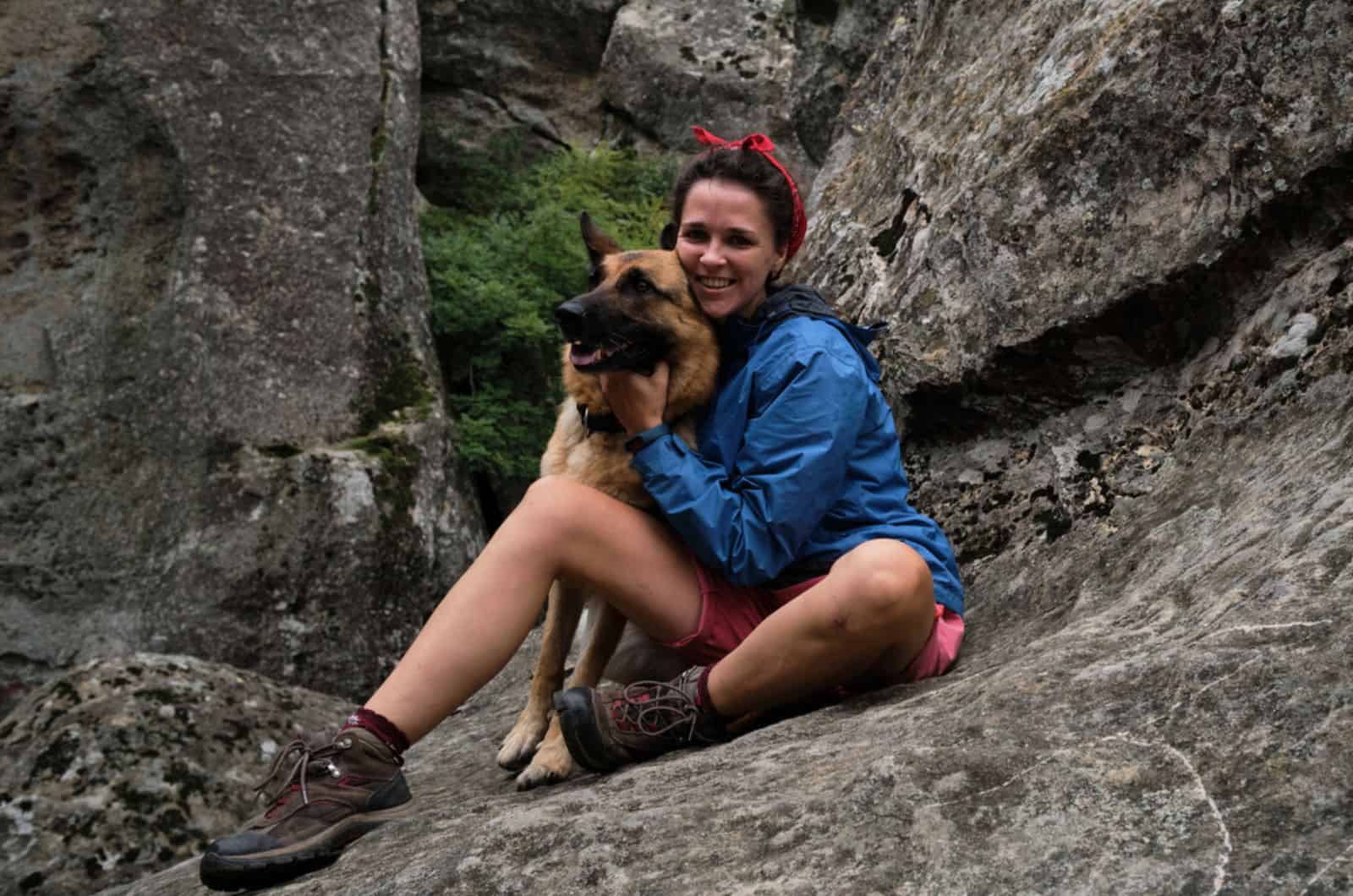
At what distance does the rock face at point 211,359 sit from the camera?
264 inches

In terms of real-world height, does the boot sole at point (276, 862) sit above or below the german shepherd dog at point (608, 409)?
below

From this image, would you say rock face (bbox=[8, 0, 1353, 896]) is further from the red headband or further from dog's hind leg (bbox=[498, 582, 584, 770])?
the red headband

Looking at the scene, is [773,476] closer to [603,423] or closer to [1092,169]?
[603,423]

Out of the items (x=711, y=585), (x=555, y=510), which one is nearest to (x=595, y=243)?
(x=555, y=510)

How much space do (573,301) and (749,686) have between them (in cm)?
111

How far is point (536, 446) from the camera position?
26.8 feet

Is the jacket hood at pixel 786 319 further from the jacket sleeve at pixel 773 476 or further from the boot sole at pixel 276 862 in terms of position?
the boot sole at pixel 276 862

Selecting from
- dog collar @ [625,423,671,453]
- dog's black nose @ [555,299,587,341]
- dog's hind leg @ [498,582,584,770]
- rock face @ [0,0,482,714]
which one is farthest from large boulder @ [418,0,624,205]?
dog collar @ [625,423,671,453]

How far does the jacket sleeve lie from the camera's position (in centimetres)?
277

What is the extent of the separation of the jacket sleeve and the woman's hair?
577 mm

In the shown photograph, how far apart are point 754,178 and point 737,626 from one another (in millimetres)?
1261

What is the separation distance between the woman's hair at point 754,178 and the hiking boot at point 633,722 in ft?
4.32

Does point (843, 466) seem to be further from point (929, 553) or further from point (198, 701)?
point (198, 701)

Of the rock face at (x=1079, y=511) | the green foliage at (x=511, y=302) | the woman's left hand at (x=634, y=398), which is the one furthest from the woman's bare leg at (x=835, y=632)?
the green foliage at (x=511, y=302)
